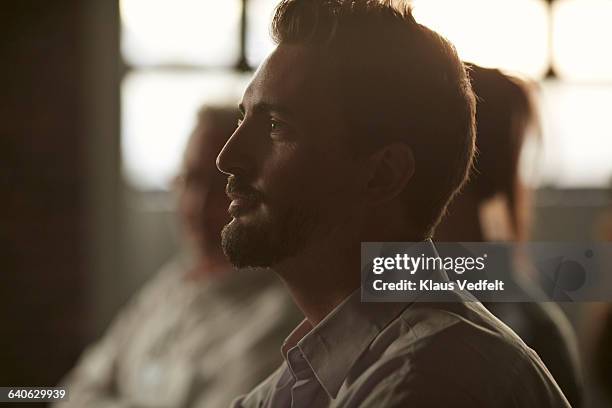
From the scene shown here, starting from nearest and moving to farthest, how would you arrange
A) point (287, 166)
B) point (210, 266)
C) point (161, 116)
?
point (287, 166)
point (161, 116)
point (210, 266)

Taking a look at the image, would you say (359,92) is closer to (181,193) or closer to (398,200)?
(398,200)

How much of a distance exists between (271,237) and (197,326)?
51cm

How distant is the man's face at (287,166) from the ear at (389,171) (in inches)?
0.8

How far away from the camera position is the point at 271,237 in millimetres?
981

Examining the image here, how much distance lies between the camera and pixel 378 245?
100 cm

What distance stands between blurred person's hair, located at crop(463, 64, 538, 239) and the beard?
0.68 feet

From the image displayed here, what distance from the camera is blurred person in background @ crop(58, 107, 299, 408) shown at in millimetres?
1257

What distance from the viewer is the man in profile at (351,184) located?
91 cm

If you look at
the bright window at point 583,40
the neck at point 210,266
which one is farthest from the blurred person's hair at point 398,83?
the neck at point 210,266

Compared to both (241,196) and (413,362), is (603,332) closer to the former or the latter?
(413,362)

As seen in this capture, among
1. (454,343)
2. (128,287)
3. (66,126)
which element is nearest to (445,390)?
(454,343)

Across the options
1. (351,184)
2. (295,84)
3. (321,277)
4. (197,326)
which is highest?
→ (295,84)

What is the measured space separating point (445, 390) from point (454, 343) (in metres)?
0.05

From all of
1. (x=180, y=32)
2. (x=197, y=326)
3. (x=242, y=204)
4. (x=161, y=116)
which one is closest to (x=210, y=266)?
(x=197, y=326)
